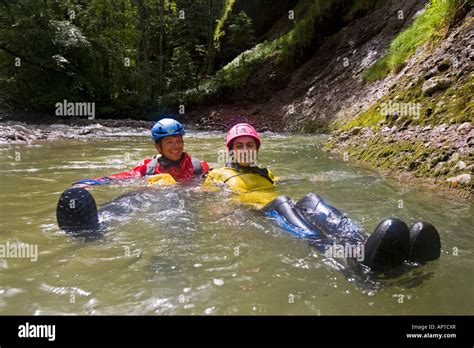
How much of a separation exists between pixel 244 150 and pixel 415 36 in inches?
384

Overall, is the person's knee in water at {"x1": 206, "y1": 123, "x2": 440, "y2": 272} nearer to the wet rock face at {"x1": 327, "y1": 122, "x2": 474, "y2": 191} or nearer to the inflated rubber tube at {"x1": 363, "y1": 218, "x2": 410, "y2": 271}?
the inflated rubber tube at {"x1": 363, "y1": 218, "x2": 410, "y2": 271}

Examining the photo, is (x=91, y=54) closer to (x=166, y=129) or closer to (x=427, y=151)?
(x=166, y=129)

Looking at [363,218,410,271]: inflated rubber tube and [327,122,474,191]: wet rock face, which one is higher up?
[327,122,474,191]: wet rock face

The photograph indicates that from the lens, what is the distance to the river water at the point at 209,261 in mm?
2328

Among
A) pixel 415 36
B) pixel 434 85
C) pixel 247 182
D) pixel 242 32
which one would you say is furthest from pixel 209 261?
pixel 242 32

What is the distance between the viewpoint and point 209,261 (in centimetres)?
294

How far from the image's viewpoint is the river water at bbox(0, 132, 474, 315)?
2328 mm

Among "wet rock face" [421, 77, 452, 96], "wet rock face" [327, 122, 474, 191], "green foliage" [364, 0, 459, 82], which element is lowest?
"wet rock face" [327, 122, 474, 191]

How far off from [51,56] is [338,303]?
2205 cm

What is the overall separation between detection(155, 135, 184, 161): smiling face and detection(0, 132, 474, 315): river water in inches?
25.2

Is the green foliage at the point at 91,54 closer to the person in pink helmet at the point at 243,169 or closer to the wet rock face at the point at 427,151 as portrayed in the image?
the wet rock face at the point at 427,151

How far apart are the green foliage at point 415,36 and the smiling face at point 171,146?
6.47 meters

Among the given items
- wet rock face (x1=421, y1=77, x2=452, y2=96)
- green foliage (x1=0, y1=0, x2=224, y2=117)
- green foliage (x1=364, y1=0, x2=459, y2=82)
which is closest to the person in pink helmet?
wet rock face (x1=421, y1=77, x2=452, y2=96)

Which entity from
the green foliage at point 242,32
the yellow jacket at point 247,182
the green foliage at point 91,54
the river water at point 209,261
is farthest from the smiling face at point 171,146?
the green foliage at point 242,32
